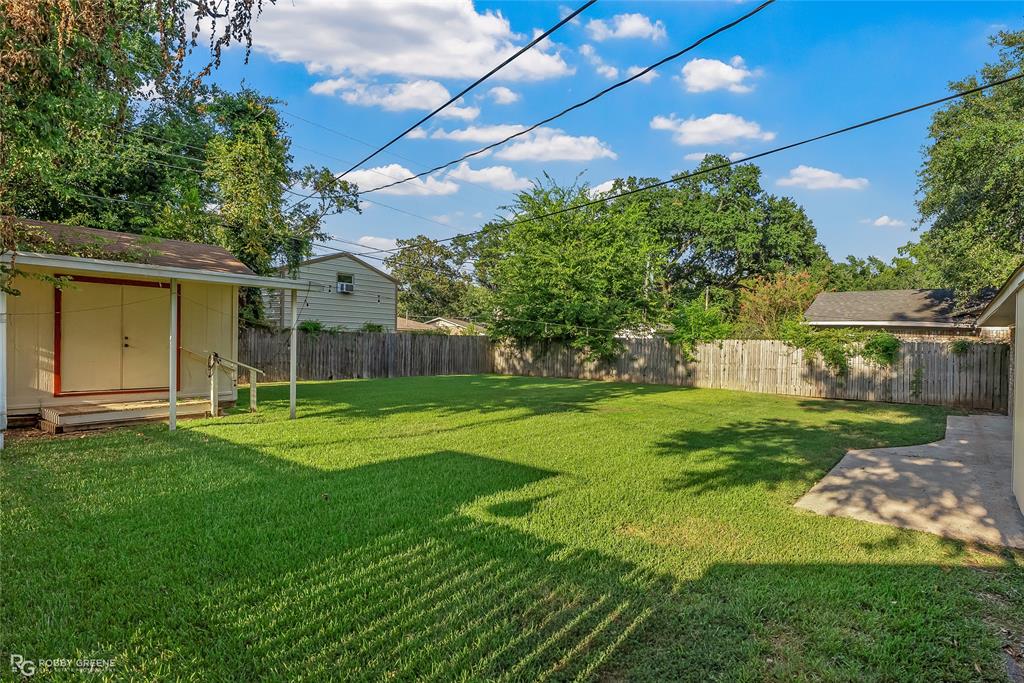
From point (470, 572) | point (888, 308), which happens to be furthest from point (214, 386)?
point (888, 308)

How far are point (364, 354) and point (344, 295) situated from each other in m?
4.82

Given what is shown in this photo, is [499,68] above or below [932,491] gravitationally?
above

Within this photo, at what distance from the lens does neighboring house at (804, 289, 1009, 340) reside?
19.2 metres

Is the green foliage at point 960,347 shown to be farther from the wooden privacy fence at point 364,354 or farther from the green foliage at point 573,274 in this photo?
the wooden privacy fence at point 364,354

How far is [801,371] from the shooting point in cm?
1402

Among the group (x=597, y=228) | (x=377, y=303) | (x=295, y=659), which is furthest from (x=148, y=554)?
(x=377, y=303)

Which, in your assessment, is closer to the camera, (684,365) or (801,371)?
(801,371)

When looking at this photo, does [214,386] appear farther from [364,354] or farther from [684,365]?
[684,365]

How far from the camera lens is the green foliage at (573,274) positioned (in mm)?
18188

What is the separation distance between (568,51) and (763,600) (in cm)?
768

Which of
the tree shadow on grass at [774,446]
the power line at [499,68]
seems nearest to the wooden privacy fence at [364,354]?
the power line at [499,68]

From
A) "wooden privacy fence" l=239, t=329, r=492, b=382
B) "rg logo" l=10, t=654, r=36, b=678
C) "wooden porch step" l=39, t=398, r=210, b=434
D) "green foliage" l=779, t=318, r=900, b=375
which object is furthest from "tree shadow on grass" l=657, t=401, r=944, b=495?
"wooden privacy fence" l=239, t=329, r=492, b=382

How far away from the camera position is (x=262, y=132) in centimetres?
1500

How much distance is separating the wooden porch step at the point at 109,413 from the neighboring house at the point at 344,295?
11126mm
